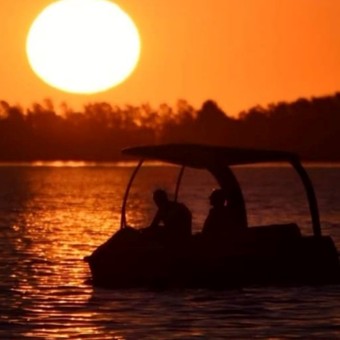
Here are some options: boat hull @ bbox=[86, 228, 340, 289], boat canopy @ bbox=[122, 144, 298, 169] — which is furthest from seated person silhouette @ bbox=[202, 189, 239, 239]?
boat canopy @ bbox=[122, 144, 298, 169]

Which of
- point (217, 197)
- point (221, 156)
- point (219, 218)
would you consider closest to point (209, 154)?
point (221, 156)

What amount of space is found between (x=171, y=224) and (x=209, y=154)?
208 centimetres

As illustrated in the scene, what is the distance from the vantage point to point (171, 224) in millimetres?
28797

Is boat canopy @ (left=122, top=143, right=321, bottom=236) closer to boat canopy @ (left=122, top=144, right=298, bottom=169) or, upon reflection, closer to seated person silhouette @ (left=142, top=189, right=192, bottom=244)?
boat canopy @ (left=122, top=144, right=298, bottom=169)

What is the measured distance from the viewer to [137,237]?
2853 cm

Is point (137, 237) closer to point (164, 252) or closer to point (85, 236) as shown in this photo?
point (164, 252)

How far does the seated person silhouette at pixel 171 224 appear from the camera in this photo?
28.8 meters

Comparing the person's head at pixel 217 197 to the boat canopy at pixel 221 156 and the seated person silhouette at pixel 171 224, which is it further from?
the boat canopy at pixel 221 156

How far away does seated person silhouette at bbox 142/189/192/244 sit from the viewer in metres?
28.8

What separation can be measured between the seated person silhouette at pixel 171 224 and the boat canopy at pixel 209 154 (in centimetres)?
158

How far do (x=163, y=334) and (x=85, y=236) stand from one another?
992 inches

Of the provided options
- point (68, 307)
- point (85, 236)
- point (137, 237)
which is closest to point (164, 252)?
A: point (137, 237)

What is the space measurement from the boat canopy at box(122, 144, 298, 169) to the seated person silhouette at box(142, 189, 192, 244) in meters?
1.58

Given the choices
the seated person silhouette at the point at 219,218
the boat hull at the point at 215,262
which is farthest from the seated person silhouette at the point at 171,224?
the seated person silhouette at the point at 219,218
